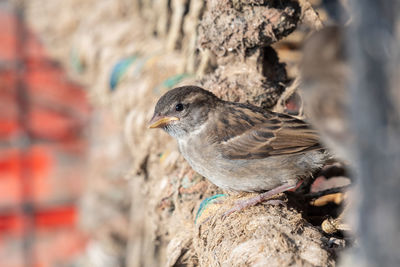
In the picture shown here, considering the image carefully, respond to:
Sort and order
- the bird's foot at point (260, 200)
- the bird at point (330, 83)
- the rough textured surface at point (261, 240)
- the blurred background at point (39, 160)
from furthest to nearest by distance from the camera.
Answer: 1. the blurred background at point (39, 160)
2. the bird's foot at point (260, 200)
3. the rough textured surface at point (261, 240)
4. the bird at point (330, 83)

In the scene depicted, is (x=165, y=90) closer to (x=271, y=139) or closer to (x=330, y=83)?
(x=271, y=139)

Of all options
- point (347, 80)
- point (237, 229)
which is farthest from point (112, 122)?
point (347, 80)

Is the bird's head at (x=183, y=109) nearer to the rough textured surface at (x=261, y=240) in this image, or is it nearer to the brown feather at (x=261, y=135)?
the brown feather at (x=261, y=135)

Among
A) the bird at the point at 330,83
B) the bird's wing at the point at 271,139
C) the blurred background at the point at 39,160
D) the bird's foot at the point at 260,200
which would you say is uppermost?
the bird at the point at 330,83

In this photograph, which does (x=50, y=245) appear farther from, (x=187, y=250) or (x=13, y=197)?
(x=187, y=250)

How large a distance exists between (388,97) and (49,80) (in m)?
4.95

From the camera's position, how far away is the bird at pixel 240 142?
1.83 metres

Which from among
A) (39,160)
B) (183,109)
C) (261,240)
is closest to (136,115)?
(183,109)

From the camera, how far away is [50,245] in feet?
15.6

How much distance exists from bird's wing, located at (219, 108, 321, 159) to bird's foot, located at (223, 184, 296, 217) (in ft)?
0.46

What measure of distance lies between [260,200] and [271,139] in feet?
0.96

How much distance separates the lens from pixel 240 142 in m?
1.91

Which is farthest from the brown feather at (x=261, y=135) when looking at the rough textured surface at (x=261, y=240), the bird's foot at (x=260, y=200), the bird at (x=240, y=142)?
the rough textured surface at (x=261, y=240)

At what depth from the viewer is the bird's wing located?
184cm
